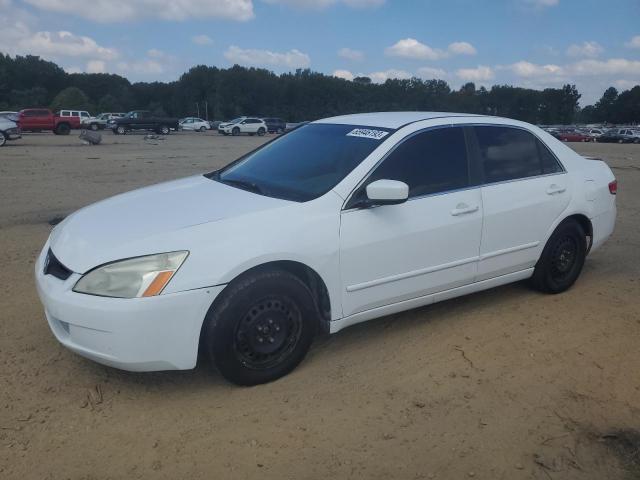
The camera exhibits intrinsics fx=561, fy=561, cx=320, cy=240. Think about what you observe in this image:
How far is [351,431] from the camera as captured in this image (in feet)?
9.61

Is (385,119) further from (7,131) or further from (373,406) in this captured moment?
(7,131)

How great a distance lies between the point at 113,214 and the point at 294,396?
1.63 meters

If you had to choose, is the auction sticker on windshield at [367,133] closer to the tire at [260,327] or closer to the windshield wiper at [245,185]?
the windshield wiper at [245,185]

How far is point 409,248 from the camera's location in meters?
3.76

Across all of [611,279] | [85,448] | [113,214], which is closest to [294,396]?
[85,448]

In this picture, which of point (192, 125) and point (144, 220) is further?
point (192, 125)

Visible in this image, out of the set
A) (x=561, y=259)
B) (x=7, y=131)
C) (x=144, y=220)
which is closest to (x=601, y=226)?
(x=561, y=259)

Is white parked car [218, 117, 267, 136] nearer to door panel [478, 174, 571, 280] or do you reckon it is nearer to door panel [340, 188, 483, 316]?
door panel [478, 174, 571, 280]

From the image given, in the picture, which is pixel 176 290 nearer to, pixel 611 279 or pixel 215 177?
pixel 215 177

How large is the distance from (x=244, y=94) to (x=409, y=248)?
102237 mm

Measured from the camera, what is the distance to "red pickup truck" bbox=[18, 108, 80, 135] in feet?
114

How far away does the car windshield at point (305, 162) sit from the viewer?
3716 mm

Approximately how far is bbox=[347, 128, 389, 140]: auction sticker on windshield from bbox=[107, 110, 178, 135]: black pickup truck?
3958 centimetres

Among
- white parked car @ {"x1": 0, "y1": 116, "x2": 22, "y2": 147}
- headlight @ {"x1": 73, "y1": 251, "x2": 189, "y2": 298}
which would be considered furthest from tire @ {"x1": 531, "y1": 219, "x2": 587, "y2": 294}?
white parked car @ {"x1": 0, "y1": 116, "x2": 22, "y2": 147}
